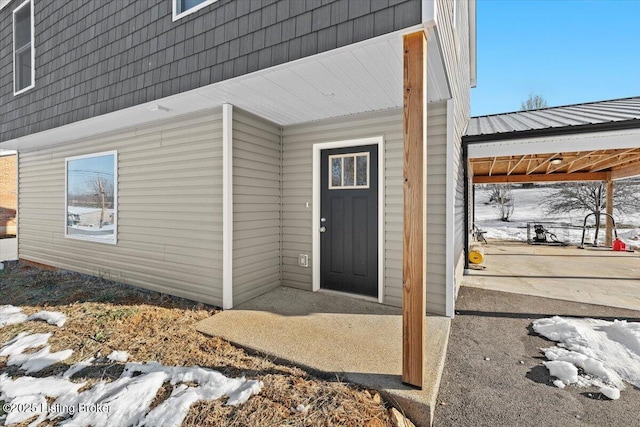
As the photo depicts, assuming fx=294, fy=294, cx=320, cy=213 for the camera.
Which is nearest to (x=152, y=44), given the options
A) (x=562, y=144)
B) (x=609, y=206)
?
(x=562, y=144)

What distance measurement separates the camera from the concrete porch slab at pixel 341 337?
2.11 m

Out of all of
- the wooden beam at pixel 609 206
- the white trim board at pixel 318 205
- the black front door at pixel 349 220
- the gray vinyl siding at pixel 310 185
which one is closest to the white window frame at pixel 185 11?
the gray vinyl siding at pixel 310 185

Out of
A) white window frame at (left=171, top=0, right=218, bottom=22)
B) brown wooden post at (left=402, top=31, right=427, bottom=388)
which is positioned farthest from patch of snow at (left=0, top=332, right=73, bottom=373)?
white window frame at (left=171, top=0, right=218, bottom=22)

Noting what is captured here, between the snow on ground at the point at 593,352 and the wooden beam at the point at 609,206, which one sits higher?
the wooden beam at the point at 609,206

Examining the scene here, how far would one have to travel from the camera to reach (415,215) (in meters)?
2.07

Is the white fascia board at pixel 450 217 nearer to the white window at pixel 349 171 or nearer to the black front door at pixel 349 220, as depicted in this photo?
the black front door at pixel 349 220

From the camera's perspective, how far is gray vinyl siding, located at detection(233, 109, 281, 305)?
149 inches

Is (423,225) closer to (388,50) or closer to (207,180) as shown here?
(388,50)

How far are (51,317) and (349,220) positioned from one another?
3.76 metres

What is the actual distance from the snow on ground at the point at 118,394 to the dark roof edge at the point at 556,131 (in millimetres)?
4911

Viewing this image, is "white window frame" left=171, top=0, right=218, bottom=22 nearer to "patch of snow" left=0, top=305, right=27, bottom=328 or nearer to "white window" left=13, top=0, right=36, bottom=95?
"patch of snow" left=0, top=305, right=27, bottom=328

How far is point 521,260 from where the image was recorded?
22.7 ft

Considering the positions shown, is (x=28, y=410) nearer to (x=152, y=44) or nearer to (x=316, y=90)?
(x=316, y=90)

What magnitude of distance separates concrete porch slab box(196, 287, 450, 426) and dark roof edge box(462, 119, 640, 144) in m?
3.22
